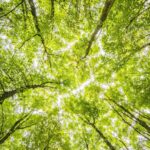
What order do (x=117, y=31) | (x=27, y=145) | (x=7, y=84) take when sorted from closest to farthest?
(x=117, y=31)
(x=7, y=84)
(x=27, y=145)

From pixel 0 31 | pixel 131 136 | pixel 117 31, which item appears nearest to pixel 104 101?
pixel 131 136

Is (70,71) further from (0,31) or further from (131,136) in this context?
(131,136)

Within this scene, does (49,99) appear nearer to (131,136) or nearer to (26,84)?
(26,84)

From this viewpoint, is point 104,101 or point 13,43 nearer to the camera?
point 13,43

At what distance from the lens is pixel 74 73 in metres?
14.3

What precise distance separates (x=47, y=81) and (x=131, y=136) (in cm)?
805

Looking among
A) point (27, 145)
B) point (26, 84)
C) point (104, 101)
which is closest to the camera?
point (26, 84)

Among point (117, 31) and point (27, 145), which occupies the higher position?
point (117, 31)

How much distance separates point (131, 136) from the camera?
14.4m

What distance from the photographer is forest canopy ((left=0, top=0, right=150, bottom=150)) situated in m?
9.71

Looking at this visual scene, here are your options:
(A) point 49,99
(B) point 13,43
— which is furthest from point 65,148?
(B) point 13,43

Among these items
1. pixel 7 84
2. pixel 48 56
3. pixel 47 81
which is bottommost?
pixel 7 84

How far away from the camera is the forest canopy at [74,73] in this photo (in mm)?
9711

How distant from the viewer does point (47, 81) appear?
13.1 meters
